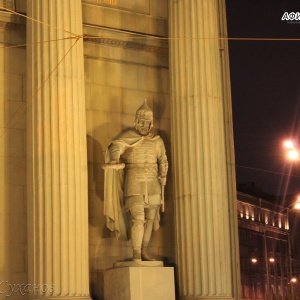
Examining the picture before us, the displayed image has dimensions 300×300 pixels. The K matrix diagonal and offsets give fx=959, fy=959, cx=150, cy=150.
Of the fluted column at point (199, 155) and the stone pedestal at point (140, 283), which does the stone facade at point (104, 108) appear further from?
the stone pedestal at point (140, 283)

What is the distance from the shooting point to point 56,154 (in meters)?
19.2

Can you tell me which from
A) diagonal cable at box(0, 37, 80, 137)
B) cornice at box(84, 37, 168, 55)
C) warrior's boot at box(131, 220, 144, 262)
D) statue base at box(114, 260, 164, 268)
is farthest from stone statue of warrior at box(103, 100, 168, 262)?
cornice at box(84, 37, 168, 55)

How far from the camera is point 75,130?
1953 cm

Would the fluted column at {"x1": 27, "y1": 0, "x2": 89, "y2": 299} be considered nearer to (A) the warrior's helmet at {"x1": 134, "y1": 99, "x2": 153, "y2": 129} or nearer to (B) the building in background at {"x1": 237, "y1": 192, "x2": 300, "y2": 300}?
(A) the warrior's helmet at {"x1": 134, "y1": 99, "x2": 153, "y2": 129}

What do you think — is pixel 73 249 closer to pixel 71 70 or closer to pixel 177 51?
pixel 71 70

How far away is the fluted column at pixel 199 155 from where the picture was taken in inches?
798

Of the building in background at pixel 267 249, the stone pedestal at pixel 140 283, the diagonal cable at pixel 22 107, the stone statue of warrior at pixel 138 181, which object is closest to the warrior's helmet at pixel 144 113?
the stone statue of warrior at pixel 138 181

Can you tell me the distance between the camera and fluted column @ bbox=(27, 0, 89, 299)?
1888cm

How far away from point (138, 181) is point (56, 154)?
6.34 ft

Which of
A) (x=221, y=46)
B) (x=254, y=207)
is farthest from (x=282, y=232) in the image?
(x=221, y=46)

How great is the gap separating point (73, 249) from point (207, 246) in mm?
3007

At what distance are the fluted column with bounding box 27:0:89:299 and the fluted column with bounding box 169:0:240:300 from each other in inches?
92.2

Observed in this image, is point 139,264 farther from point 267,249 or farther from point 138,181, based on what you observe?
point 267,249

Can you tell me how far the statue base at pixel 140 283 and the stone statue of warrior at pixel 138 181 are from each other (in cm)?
48
